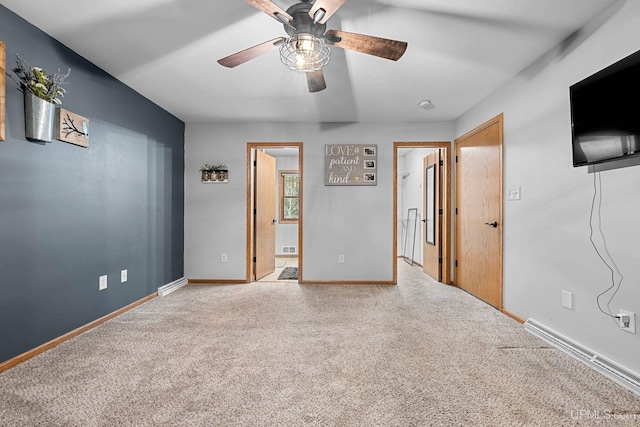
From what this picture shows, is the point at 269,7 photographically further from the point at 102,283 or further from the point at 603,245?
the point at 102,283

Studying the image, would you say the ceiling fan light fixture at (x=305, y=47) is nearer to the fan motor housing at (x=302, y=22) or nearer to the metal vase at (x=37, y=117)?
the fan motor housing at (x=302, y=22)

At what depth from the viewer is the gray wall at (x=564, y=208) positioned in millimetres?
1772

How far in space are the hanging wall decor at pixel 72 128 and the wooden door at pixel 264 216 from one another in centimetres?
220

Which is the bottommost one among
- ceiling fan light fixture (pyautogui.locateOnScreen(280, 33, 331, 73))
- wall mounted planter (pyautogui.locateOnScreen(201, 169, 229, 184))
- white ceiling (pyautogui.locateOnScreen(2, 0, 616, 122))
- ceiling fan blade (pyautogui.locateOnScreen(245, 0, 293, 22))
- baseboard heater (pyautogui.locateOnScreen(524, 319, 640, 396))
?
baseboard heater (pyautogui.locateOnScreen(524, 319, 640, 396))

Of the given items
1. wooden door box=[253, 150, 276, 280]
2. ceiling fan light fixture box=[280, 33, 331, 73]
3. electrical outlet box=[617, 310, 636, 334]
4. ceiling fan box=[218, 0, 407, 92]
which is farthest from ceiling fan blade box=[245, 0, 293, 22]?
wooden door box=[253, 150, 276, 280]

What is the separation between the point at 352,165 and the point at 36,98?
324cm

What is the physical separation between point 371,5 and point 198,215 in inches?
136

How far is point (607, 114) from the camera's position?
1.75 metres

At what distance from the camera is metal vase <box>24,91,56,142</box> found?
201cm

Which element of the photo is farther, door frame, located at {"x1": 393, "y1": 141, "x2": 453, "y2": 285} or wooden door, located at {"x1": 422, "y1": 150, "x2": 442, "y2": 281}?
wooden door, located at {"x1": 422, "y1": 150, "x2": 442, "y2": 281}

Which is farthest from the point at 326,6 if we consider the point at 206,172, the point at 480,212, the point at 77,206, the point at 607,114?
the point at 206,172

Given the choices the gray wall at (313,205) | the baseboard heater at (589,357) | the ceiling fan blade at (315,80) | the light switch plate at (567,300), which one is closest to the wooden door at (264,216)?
the gray wall at (313,205)

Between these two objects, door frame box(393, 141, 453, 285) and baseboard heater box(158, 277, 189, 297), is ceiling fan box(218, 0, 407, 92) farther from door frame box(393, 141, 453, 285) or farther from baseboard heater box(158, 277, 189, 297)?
baseboard heater box(158, 277, 189, 297)

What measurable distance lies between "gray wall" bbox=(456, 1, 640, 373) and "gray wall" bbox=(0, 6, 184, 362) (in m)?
3.79
